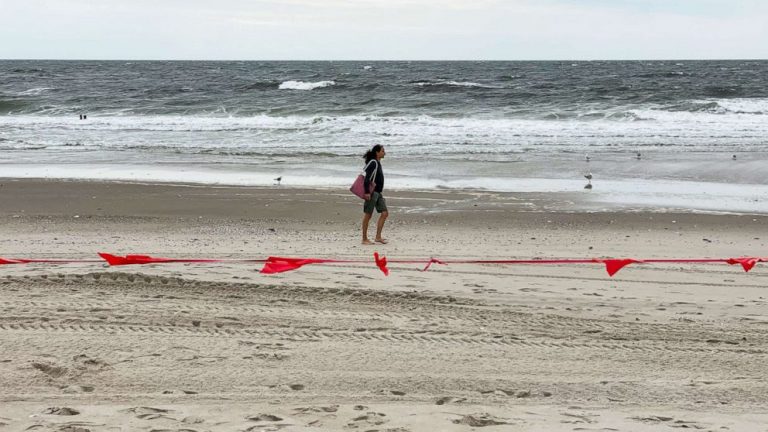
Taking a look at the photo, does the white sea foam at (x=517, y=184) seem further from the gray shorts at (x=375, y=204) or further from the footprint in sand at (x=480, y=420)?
the footprint in sand at (x=480, y=420)

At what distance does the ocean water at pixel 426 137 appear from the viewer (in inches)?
590

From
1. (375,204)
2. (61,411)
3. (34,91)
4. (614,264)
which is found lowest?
(61,411)

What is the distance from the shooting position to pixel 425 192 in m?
13.5

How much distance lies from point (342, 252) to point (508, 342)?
344cm

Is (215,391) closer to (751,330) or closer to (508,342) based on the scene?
(508,342)

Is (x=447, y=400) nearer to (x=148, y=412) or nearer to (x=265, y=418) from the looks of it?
(x=265, y=418)

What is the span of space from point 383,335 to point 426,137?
17.4 metres

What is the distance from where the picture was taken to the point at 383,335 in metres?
6.03

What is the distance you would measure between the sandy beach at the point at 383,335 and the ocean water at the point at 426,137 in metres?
4.37

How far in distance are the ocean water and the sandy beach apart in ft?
14.3

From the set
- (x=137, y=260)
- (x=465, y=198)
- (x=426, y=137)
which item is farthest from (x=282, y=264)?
(x=426, y=137)

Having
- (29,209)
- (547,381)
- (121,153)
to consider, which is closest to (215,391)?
(547,381)

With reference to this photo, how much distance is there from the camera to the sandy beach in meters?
4.59

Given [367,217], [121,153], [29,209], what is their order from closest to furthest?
[367,217]
[29,209]
[121,153]
